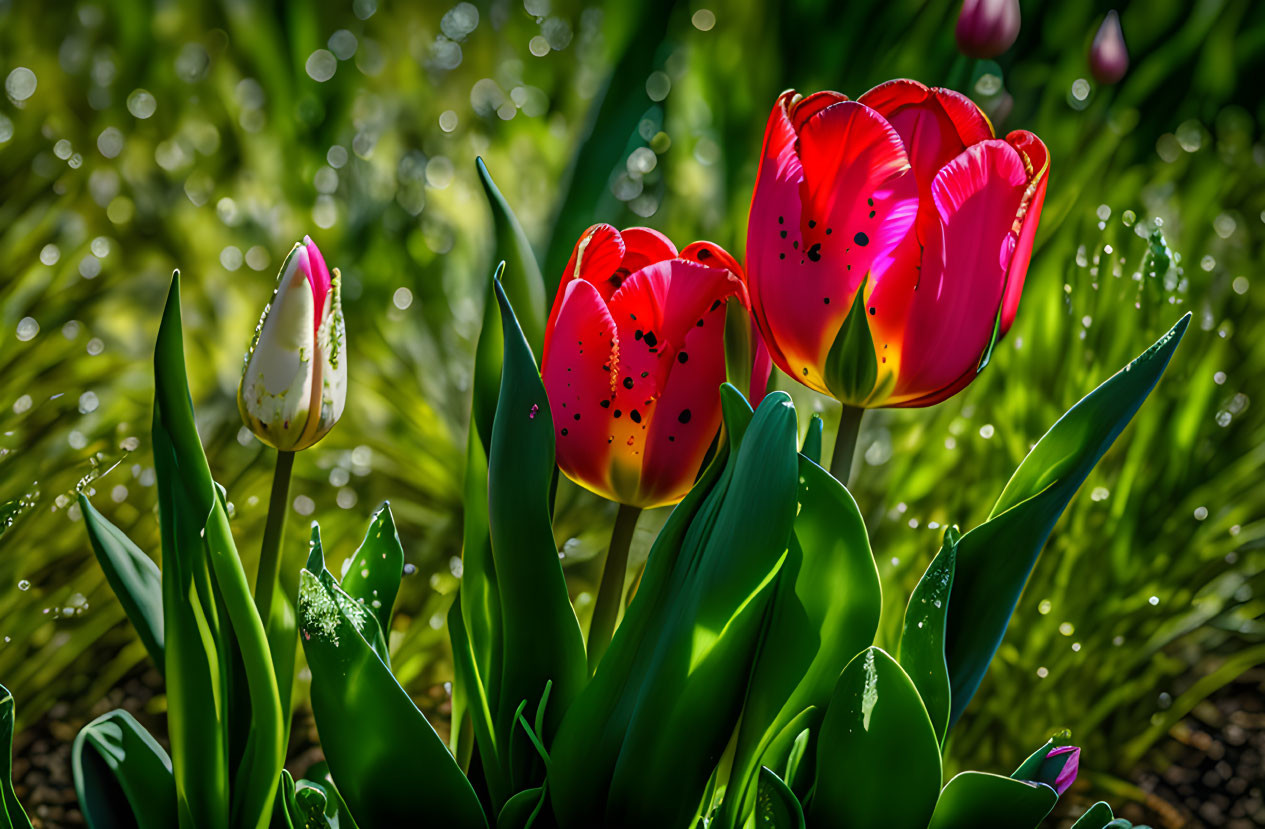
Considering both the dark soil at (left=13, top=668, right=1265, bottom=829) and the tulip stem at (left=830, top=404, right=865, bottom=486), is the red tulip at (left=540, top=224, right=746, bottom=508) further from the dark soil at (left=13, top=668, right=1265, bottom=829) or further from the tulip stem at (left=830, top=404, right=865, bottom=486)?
the dark soil at (left=13, top=668, right=1265, bottom=829)

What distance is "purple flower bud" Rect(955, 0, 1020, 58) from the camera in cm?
68

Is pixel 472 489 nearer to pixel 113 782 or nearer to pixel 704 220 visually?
pixel 113 782

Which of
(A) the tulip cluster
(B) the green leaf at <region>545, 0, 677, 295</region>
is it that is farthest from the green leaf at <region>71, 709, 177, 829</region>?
(B) the green leaf at <region>545, 0, 677, 295</region>

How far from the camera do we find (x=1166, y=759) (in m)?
0.87

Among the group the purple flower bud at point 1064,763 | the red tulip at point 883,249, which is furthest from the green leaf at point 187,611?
the purple flower bud at point 1064,763

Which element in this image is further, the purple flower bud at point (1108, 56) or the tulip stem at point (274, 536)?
the purple flower bud at point (1108, 56)

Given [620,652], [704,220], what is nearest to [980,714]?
[704,220]

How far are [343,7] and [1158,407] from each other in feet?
2.43

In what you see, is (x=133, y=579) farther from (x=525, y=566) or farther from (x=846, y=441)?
(x=846, y=441)

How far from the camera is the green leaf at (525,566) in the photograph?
0.35 meters

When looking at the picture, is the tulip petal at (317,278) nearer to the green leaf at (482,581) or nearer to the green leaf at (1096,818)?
the green leaf at (482,581)

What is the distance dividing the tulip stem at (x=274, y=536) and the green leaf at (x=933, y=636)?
0.77 feet

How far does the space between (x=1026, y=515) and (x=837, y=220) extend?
127 mm

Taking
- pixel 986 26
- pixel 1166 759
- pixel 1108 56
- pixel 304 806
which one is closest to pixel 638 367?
pixel 304 806
